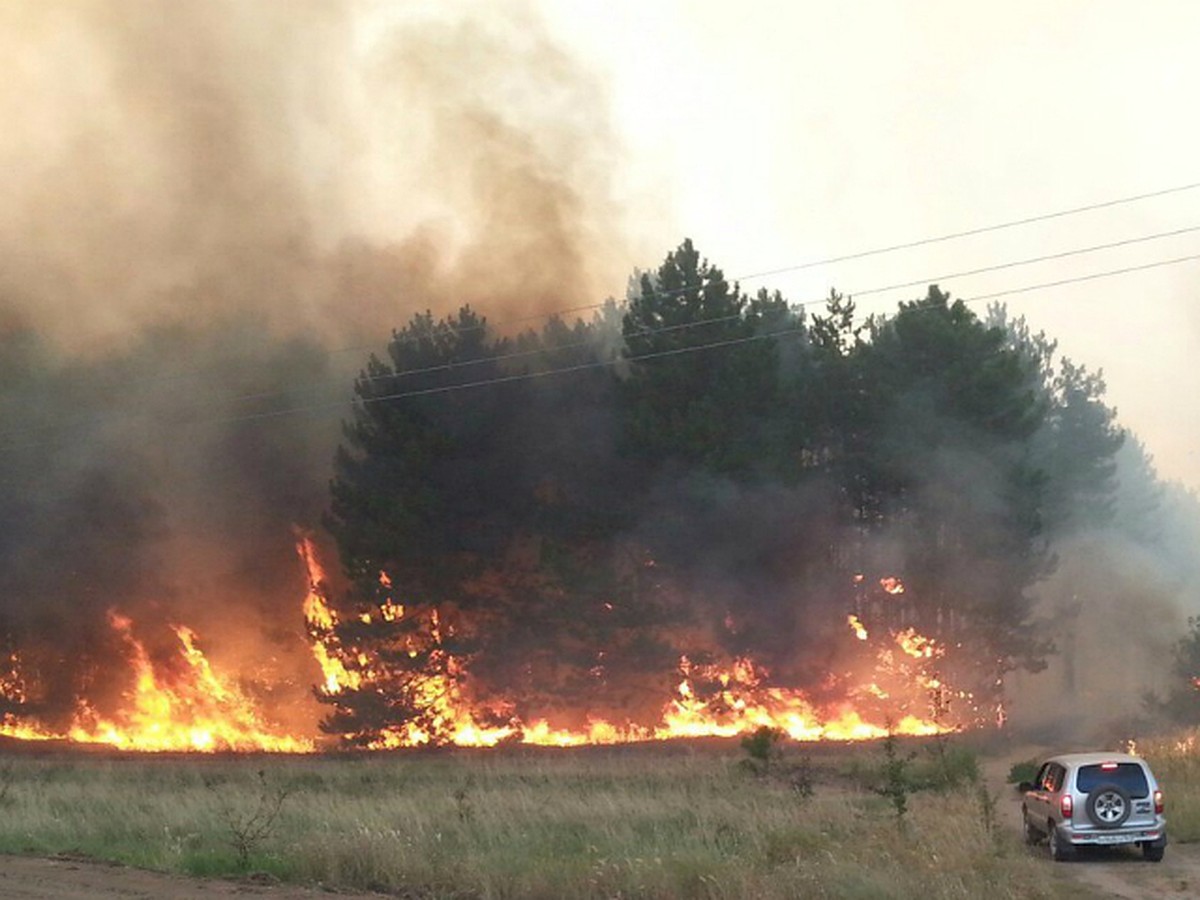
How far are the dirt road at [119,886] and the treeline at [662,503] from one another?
2304cm

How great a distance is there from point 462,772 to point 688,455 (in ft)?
44.0

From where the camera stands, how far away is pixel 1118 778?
19.0 m

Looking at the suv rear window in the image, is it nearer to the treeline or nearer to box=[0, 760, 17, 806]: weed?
box=[0, 760, 17, 806]: weed

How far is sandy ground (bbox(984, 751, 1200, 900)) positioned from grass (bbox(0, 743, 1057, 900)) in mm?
600

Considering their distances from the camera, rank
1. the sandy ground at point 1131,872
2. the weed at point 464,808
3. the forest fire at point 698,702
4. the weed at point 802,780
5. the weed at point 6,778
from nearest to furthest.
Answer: the sandy ground at point 1131,872, the weed at point 464,808, the weed at point 802,780, the weed at point 6,778, the forest fire at point 698,702

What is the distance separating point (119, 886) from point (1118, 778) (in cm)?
1316

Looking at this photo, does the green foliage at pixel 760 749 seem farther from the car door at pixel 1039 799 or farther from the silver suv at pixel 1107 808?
the silver suv at pixel 1107 808

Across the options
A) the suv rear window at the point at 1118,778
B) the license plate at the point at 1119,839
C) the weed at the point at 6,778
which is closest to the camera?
the license plate at the point at 1119,839

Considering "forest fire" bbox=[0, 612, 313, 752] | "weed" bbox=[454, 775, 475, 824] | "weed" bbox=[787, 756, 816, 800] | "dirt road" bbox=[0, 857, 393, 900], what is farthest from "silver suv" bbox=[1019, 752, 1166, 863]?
"forest fire" bbox=[0, 612, 313, 752]

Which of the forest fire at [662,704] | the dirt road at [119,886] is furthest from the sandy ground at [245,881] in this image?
the forest fire at [662,704]

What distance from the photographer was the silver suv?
18.8 m

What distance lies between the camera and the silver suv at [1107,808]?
18.8m

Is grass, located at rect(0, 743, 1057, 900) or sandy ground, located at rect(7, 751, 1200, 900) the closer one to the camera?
grass, located at rect(0, 743, 1057, 900)

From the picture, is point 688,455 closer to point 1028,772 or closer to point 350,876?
point 1028,772
